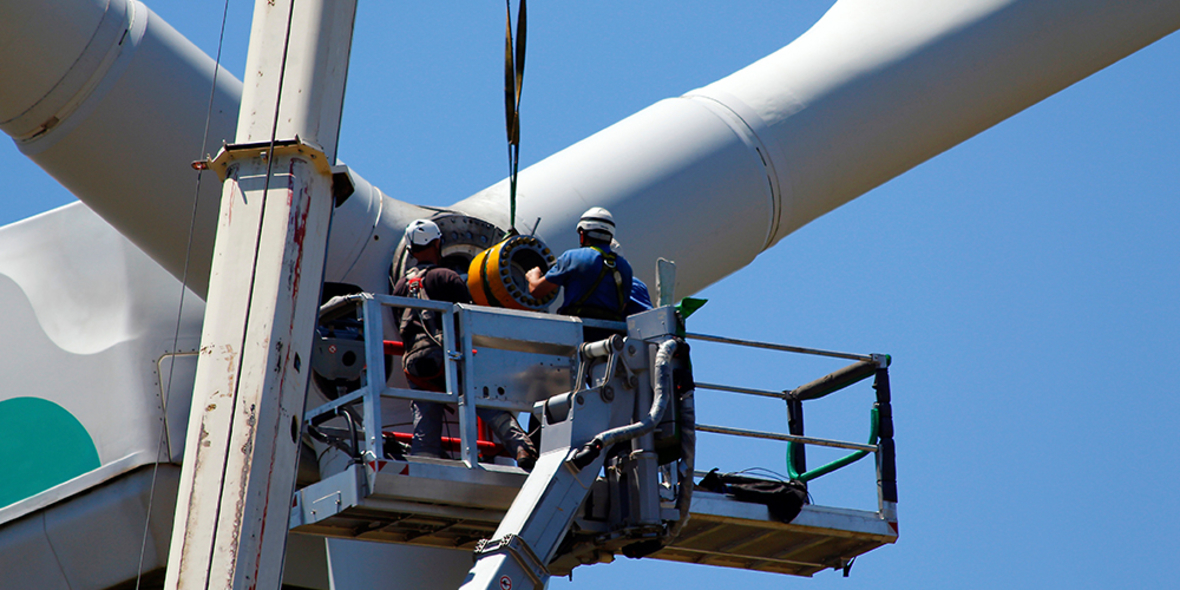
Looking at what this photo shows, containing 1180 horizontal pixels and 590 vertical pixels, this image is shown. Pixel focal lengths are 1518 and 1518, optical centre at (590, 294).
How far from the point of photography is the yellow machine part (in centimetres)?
992

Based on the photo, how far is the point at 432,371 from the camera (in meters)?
9.34

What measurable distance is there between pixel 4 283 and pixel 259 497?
7.54 m

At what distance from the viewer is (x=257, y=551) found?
7.21 meters

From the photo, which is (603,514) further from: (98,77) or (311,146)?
(98,77)

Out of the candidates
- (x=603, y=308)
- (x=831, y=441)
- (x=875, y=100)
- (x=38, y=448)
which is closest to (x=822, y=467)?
(x=831, y=441)

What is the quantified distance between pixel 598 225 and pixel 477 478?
6.40 ft

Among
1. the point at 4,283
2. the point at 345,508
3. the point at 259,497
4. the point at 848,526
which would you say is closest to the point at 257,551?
the point at 259,497

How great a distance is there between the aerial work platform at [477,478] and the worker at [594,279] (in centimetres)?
22

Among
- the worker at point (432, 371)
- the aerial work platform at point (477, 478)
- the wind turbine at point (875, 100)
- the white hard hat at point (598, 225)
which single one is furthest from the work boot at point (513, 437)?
the wind turbine at point (875, 100)

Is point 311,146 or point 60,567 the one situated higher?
point 311,146

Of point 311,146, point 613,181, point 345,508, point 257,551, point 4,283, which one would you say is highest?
point 613,181

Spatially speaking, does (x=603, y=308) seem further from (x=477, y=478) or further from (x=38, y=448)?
(x=38, y=448)

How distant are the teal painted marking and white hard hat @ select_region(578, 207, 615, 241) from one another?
5.58 metres

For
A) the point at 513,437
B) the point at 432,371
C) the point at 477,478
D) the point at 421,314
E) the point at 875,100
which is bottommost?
the point at 477,478
